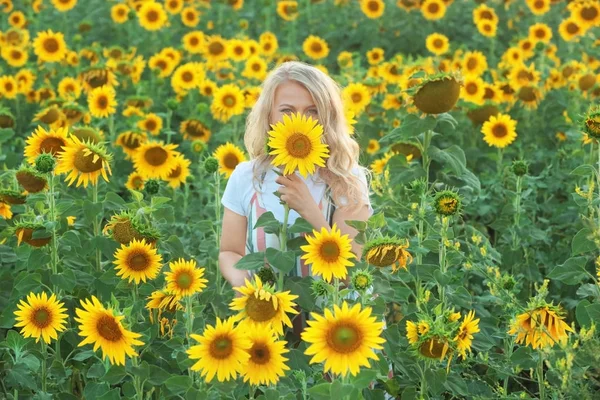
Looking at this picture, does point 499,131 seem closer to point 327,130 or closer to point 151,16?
point 327,130

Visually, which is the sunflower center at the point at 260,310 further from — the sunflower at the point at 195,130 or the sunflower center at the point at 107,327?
the sunflower at the point at 195,130

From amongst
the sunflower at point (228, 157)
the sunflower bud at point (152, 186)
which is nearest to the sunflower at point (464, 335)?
the sunflower bud at point (152, 186)

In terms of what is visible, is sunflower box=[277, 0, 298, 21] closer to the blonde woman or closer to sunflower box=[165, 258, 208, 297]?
the blonde woman

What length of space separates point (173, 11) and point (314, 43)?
1221 millimetres

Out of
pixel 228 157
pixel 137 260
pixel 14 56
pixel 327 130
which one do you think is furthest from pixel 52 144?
pixel 14 56

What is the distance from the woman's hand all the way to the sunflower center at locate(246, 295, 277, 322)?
569 millimetres

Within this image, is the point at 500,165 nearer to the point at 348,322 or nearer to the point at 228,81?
the point at 228,81

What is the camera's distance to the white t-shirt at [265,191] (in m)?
3.07

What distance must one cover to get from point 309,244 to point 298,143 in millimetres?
257

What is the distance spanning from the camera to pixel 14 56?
248 inches

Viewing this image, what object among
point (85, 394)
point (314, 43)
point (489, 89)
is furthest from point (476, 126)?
point (85, 394)

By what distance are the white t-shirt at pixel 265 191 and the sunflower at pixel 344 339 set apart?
107 cm

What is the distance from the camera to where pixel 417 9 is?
7750 millimetres

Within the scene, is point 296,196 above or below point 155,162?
below
